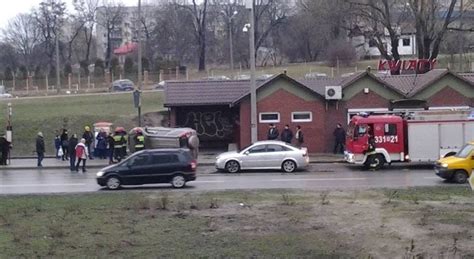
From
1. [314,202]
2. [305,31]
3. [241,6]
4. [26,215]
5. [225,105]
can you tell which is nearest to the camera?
[26,215]

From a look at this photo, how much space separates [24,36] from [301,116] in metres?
92.9

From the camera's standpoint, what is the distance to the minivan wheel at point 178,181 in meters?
27.7

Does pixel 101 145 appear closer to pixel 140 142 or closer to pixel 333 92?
pixel 140 142

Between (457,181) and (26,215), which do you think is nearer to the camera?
(26,215)

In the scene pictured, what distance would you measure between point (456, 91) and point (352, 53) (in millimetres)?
48405

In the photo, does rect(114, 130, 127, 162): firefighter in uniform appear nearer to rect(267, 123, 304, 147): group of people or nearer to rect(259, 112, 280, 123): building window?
rect(267, 123, 304, 147): group of people

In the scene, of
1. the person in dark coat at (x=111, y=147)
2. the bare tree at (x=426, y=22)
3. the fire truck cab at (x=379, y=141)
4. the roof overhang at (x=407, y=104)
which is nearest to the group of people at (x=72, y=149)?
the person in dark coat at (x=111, y=147)

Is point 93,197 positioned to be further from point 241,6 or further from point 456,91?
point 241,6

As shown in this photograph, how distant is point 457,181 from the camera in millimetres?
28281

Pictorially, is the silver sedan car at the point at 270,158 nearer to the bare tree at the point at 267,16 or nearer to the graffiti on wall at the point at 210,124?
the graffiti on wall at the point at 210,124

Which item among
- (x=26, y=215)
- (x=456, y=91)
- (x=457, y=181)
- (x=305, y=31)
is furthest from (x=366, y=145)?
(x=305, y=31)

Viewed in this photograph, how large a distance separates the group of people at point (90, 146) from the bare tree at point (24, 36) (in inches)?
3146

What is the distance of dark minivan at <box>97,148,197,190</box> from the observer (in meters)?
27.6

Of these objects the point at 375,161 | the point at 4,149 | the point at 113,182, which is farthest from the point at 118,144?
the point at 375,161
